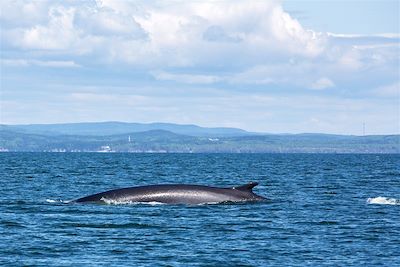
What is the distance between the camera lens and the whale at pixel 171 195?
4269 centimetres

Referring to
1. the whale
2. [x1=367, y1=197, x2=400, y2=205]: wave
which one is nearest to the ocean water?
[x1=367, y1=197, x2=400, y2=205]: wave

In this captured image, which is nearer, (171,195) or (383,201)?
(171,195)

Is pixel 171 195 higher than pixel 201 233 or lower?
higher

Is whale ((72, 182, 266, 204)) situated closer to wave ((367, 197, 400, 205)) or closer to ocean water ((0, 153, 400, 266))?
ocean water ((0, 153, 400, 266))

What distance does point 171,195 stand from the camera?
42.8 meters

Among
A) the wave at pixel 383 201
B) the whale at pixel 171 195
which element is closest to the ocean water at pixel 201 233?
the wave at pixel 383 201

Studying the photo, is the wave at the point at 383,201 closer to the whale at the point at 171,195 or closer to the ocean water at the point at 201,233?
the ocean water at the point at 201,233

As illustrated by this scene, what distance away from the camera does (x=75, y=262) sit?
88.6 feet

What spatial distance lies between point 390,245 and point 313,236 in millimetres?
2893

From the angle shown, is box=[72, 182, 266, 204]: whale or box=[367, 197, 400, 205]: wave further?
box=[367, 197, 400, 205]: wave

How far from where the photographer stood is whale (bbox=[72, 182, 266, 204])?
42.7 metres

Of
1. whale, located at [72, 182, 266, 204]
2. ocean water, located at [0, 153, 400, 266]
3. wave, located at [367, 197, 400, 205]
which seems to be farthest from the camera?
wave, located at [367, 197, 400, 205]

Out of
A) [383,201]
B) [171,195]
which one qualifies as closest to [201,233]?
[171,195]

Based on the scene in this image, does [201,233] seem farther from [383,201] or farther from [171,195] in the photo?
[383,201]
